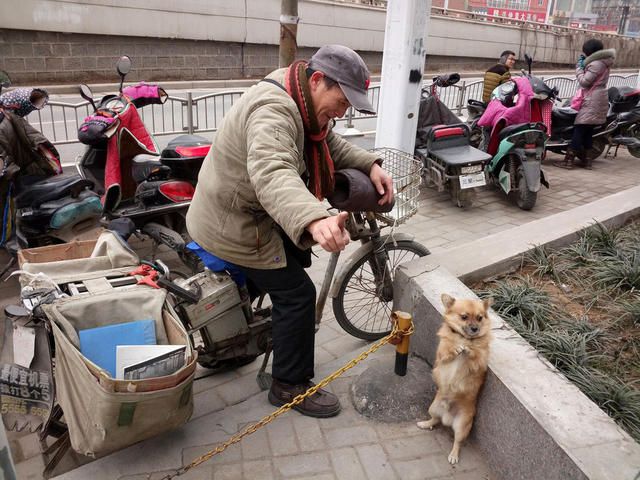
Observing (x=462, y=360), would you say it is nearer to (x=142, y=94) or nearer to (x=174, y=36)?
(x=142, y=94)

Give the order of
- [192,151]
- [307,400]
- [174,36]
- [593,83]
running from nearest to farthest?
1. [307,400]
2. [192,151]
3. [593,83]
4. [174,36]

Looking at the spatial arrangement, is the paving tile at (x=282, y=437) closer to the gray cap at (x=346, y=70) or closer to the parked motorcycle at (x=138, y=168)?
the gray cap at (x=346, y=70)

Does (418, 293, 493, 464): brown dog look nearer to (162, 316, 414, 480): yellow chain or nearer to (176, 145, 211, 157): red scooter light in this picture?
(162, 316, 414, 480): yellow chain

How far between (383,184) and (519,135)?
4446 mm

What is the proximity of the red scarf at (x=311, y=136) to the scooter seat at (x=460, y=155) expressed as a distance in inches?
160

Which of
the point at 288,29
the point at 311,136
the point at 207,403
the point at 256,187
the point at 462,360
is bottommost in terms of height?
the point at 207,403

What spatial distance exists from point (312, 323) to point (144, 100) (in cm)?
316

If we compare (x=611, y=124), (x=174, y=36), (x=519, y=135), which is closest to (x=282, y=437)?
(x=519, y=135)

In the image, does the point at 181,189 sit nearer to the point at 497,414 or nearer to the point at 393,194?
the point at 393,194

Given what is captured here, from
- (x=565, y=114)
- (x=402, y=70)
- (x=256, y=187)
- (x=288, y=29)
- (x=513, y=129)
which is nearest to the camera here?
(x=256, y=187)

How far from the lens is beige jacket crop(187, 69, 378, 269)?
6.82 feet

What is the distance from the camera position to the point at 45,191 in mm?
4410

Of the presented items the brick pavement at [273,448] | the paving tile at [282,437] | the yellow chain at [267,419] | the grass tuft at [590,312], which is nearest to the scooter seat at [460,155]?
the grass tuft at [590,312]

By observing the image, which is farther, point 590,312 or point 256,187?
point 590,312
